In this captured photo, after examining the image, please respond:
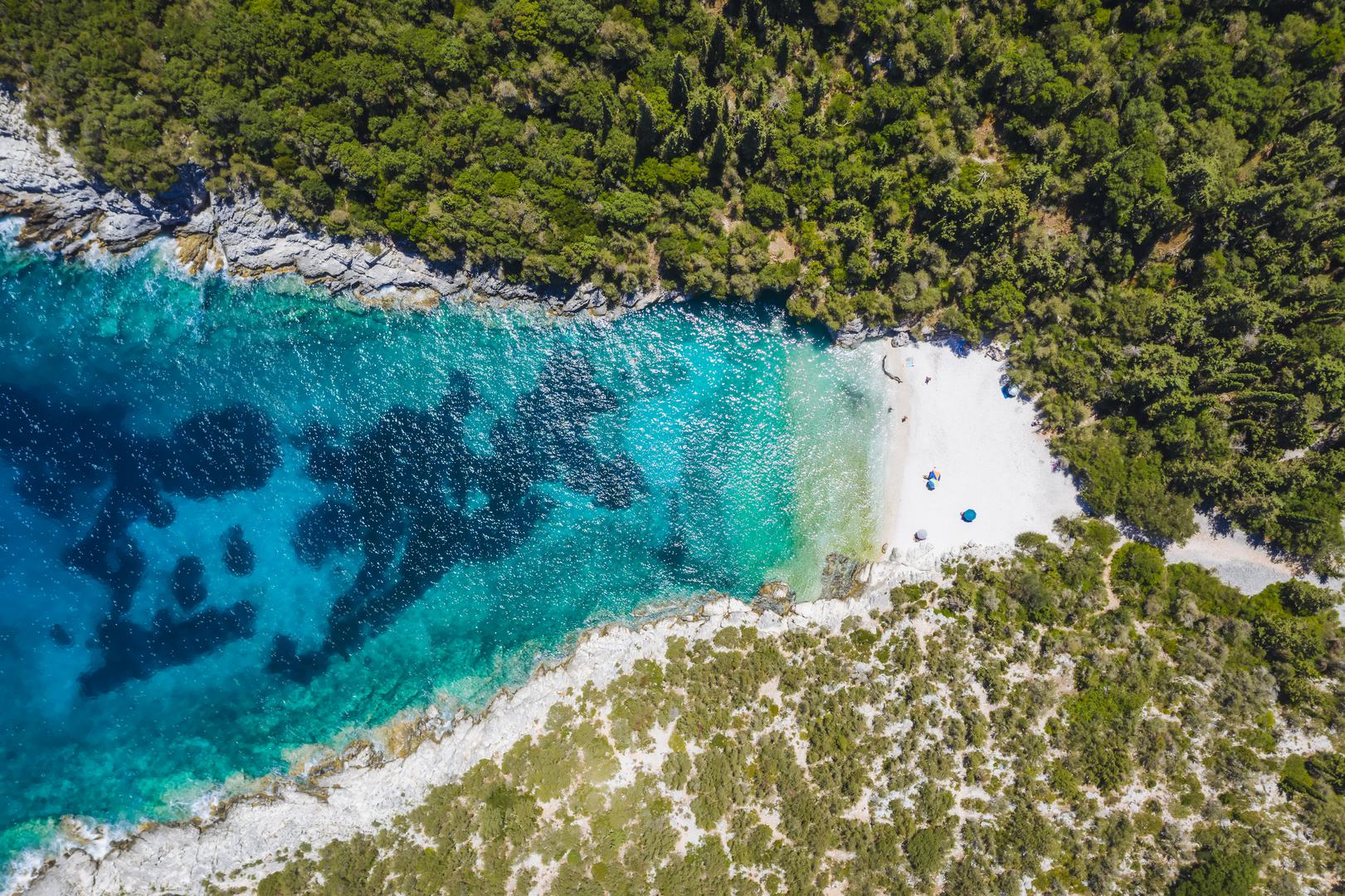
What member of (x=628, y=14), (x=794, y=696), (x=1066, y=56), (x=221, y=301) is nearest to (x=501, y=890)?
(x=794, y=696)

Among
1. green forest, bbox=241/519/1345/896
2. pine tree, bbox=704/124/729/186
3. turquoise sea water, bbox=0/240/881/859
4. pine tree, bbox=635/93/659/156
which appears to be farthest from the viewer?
turquoise sea water, bbox=0/240/881/859

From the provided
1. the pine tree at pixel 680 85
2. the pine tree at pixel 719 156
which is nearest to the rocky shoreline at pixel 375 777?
the pine tree at pixel 719 156

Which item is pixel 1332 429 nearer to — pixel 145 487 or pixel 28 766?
pixel 145 487

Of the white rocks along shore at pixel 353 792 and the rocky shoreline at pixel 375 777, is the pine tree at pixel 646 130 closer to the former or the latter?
the rocky shoreline at pixel 375 777

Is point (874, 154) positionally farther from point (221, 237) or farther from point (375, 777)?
point (375, 777)

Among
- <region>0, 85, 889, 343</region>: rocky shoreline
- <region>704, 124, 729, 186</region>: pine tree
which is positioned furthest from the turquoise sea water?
<region>704, 124, 729, 186</region>: pine tree

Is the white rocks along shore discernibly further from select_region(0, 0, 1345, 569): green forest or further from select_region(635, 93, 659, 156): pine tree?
select_region(635, 93, 659, 156): pine tree

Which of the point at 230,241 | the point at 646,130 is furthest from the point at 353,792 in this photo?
the point at 646,130
